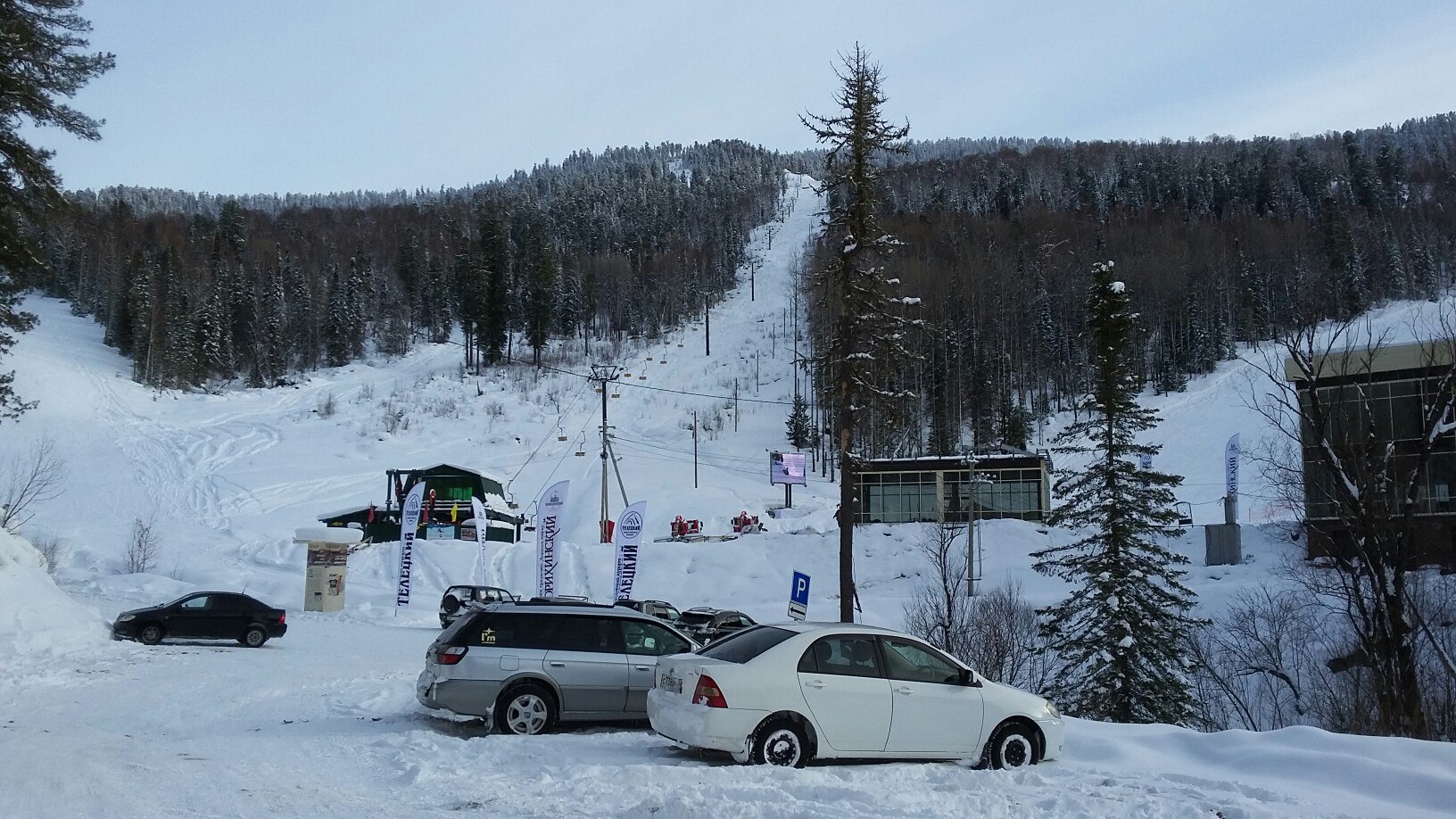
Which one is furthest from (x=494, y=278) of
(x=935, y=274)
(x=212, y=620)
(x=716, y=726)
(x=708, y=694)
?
(x=716, y=726)

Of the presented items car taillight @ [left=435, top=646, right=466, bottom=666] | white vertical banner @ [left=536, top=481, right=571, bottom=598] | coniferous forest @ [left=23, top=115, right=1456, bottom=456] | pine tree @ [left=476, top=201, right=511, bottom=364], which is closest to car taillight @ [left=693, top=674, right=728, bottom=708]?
car taillight @ [left=435, top=646, right=466, bottom=666]

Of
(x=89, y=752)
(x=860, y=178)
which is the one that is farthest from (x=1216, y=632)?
(x=89, y=752)

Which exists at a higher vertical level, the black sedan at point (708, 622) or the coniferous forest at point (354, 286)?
the coniferous forest at point (354, 286)

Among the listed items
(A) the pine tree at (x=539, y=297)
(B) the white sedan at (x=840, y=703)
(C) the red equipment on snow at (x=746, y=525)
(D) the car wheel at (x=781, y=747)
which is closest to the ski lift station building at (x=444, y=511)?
(C) the red equipment on snow at (x=746, y=525)

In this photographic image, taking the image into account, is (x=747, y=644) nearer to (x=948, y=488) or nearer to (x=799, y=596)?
(x=799, y=596)

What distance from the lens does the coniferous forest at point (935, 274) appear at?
9362 cm

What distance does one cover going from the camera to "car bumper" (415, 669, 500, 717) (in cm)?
1100

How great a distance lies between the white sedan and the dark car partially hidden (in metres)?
17.6

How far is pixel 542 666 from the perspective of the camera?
11375 mm

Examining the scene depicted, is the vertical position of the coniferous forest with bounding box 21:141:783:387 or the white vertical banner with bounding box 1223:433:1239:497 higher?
the coniferous forest with bounding box 21:141:783:387

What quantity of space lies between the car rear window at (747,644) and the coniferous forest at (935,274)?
56.7 metres

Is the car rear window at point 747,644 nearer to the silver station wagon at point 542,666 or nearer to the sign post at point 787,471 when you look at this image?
the silver station wagon at point 542,666

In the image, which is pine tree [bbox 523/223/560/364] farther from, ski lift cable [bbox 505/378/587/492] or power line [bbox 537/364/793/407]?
ski lift cable [bbox 505/378/587/492]

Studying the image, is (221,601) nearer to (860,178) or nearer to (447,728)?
(447,728)
